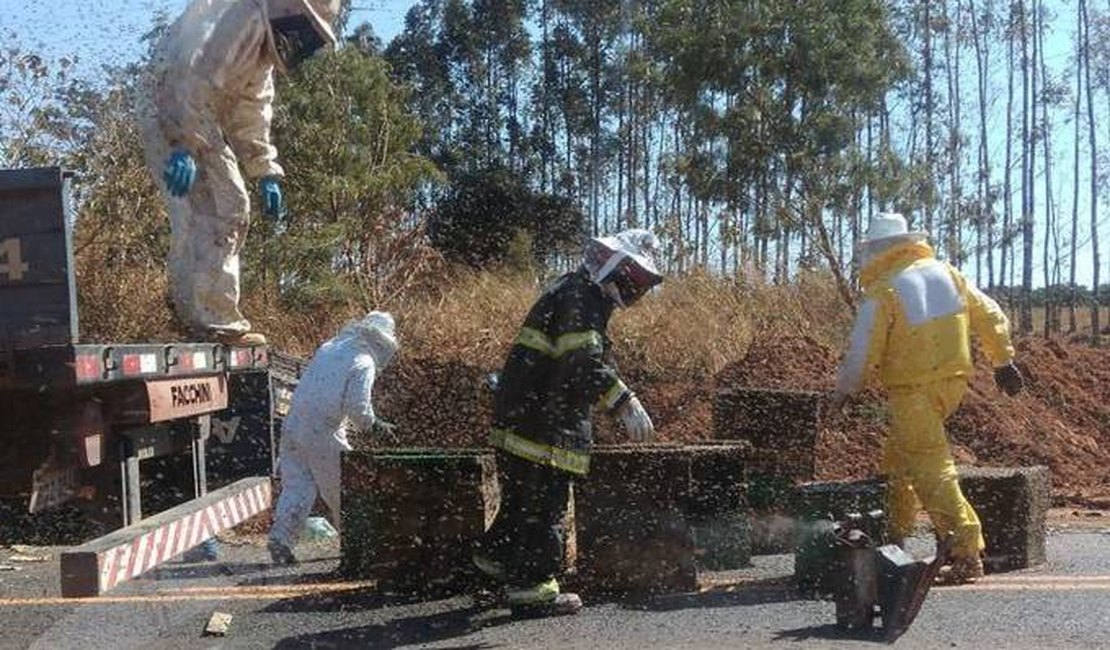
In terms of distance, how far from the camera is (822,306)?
54.0 ft

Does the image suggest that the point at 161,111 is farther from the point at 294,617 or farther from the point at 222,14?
the point at 294,617

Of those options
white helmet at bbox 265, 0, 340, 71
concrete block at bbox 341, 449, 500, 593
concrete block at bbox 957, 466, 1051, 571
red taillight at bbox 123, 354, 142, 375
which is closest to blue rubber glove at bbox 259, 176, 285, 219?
white helmet at bbox 265, 0, 340, 71

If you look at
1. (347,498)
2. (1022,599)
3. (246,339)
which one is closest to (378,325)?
(246,339)

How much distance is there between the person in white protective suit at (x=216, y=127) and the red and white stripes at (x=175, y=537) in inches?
66.5

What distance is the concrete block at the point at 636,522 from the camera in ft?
22.3

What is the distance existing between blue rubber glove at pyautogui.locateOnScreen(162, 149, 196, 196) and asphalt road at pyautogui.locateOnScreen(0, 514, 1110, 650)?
2.15 meters

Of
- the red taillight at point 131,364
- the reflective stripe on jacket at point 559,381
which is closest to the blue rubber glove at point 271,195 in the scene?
the reflective stripe on jacket at point 559,381

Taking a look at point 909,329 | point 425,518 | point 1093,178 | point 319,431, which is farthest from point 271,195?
point 1093,178

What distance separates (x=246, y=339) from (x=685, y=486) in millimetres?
2799

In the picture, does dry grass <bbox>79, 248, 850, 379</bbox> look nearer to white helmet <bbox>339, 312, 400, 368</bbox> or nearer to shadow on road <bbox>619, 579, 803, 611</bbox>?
white helmet <bbox>339, 312, 400, 368</bbox>

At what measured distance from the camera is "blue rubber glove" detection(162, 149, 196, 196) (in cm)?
752

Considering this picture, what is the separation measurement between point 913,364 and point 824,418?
5602 millimetres

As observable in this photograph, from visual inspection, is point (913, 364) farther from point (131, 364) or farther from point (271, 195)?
point (271, 195)

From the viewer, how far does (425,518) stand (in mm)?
6953
